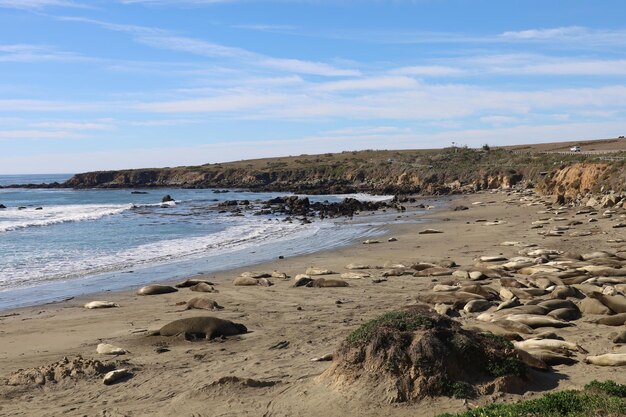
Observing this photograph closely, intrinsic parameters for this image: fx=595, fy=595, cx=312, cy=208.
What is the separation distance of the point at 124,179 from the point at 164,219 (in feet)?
264

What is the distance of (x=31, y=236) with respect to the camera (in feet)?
115

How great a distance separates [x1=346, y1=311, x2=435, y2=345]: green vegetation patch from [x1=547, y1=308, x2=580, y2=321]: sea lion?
424cm

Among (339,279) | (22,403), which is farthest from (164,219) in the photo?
(22,403)

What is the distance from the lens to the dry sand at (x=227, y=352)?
873 centimetres

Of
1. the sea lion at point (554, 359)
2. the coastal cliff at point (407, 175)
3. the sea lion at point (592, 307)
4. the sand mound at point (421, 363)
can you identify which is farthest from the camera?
the coastal cliff at point (407, 175)

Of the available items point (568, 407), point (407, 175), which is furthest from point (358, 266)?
point (407, 175)

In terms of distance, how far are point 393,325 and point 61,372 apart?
5.90m

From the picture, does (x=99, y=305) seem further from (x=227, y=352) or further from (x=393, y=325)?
(x=393, y=325)

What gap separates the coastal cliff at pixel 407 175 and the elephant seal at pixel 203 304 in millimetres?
36412

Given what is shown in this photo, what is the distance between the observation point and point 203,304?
619 inches

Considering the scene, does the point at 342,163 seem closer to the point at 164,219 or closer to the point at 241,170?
the point at 241,170

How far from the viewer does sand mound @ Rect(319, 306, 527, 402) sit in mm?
8430

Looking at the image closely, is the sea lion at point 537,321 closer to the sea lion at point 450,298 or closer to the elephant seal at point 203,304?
the sea lion at point 450,298

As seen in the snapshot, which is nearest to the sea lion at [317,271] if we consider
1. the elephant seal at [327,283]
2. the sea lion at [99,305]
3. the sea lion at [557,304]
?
the elephant seal at [327,283]
